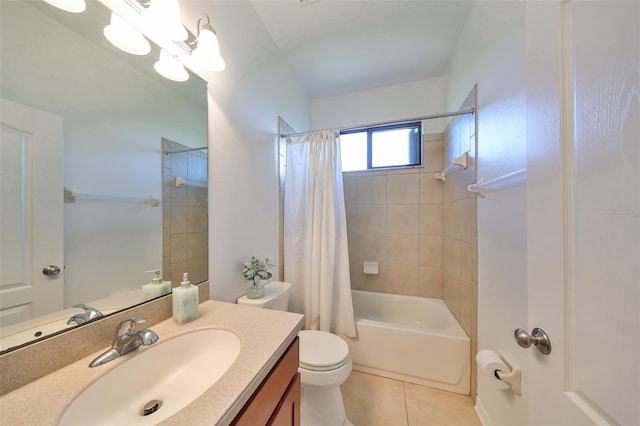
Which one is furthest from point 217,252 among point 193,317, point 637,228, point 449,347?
point 449,347

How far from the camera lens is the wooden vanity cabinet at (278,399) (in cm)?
50

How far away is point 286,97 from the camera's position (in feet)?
6.13

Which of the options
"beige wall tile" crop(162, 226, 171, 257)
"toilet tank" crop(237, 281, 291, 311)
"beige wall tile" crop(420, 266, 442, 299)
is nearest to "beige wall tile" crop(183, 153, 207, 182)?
"beige wall tile" crop(162, 226, 171, 257)

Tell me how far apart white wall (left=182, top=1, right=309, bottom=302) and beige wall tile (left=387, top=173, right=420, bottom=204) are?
1213 millimetres

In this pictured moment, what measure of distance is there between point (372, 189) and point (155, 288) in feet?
6.49

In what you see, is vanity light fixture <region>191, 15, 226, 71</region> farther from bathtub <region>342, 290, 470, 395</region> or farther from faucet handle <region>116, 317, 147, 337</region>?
bathtub <region>342, 290, 470, 395</region>

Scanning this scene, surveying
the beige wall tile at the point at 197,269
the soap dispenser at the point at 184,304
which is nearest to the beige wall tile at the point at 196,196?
the beige wall tile at the point at 197,269

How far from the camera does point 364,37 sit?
1585mm

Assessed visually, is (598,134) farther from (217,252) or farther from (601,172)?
(217,252)

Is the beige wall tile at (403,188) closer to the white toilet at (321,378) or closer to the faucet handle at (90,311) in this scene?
the white toilet at (321,378)

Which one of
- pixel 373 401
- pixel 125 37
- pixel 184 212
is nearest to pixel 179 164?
pixel 184 212

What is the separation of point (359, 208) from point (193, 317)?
6.03ft

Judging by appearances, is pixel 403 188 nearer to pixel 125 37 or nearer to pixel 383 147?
pixel 383 147

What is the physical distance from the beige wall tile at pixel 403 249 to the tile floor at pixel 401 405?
1014 millimetres
